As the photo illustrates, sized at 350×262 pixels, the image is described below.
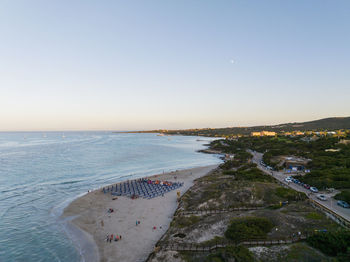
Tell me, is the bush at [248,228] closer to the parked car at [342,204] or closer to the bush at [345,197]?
the parked car at [342,204]

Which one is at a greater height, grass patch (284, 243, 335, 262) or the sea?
grass patch (284, 243, 335, 262)

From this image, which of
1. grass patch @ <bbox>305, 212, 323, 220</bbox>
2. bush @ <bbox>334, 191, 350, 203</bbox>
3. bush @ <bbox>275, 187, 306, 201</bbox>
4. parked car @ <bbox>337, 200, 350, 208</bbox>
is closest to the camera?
grass patch @ <bbox>305, 212, 323, 220</bbox>

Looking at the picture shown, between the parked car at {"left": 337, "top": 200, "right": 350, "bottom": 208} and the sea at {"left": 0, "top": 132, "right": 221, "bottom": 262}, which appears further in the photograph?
the parked car at {"left": 337, "top": 200, "right": 350, "bottom": 208}

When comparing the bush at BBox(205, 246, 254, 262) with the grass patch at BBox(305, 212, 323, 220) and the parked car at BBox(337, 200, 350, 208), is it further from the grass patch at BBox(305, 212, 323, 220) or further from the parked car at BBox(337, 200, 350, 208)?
the parked car at BBox(337, 200, 350, 208)

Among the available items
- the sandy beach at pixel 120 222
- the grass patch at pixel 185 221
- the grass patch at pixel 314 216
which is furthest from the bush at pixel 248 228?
the sandy beach at pixel 120 222

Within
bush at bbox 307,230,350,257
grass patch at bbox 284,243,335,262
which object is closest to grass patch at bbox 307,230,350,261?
bush at bbox 307,230,350,257

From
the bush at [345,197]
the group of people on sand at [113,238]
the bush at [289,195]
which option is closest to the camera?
the group of people on sand at [113,238]

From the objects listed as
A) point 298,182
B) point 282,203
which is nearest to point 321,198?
point 282,203

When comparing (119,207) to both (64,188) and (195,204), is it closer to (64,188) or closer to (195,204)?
(195,204)
